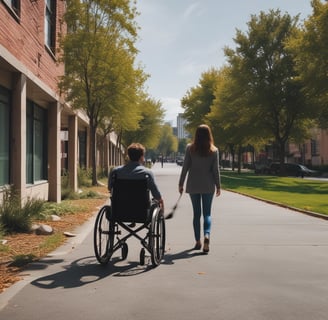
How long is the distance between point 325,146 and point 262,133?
26740mm

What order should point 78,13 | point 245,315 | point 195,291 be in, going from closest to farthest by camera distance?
point 245,315 → point 195,291 → point 78,13

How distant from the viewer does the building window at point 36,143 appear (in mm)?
13906

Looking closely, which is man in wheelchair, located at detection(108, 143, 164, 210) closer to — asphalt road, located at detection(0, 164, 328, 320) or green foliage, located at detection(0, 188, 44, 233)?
asphalt road, located at detection(0, 164, 328, 320)

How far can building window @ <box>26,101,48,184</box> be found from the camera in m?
13.9

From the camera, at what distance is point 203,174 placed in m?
7.11

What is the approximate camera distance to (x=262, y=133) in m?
42.8

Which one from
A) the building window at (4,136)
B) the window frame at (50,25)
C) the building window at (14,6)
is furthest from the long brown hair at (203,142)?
the window frame at (50,25)

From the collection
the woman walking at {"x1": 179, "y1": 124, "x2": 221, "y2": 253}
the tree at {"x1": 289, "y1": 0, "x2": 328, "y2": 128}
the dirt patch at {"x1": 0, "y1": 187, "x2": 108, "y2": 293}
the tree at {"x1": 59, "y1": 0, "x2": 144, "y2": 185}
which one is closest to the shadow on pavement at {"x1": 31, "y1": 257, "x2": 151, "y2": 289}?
the dirt patch at {"x1": 0, "y1": 187, "x2": 108, "y2": 293}

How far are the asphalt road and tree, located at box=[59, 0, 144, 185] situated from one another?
12254mm

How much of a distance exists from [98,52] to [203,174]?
45.2 ft

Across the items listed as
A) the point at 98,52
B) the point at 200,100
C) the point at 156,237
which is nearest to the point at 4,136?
the point at 156,237

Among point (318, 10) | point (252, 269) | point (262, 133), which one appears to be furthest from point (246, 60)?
point (252, 269)

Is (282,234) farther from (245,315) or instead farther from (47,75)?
(47,75)

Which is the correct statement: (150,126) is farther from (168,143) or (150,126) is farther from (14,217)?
(168,143)
